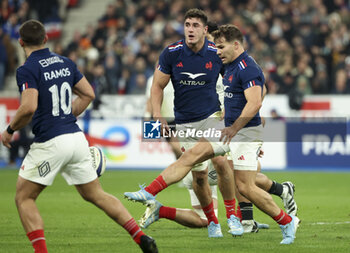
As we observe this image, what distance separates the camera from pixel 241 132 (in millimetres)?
8641

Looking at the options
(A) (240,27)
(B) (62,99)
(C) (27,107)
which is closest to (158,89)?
(B) (62,99)

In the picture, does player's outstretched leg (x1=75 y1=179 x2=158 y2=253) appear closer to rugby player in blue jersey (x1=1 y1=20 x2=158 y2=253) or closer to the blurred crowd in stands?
rugby player in blue jersey (x1=1 y1=20 x2=158 y2=253)

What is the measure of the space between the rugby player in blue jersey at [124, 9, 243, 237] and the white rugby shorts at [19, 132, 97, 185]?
1840mm

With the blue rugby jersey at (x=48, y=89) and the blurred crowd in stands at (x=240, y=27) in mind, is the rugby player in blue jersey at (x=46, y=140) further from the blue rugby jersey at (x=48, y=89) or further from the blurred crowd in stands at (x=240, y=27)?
the blurred crowd in stands at (x=240, y=27)

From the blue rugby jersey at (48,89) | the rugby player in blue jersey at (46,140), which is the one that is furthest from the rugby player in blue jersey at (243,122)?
the blue rugby jersey at (48,89)

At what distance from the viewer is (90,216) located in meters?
11.6

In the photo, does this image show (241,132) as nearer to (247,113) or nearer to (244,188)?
(247,113)

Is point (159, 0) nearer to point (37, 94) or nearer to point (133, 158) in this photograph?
point (133, 158)

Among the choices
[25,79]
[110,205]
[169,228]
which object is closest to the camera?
[25,79]

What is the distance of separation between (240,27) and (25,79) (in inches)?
719

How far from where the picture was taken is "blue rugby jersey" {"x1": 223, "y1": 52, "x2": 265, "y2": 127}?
27.7 ft

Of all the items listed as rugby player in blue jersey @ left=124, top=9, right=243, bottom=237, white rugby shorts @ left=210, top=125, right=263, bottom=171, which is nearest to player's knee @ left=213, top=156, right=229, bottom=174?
rugby player in blue jersey @ left=124, top=9, right=243, bottom=237

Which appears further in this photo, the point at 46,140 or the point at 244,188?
the point at 244,188

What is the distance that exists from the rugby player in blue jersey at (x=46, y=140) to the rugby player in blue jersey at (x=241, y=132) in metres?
1.22
